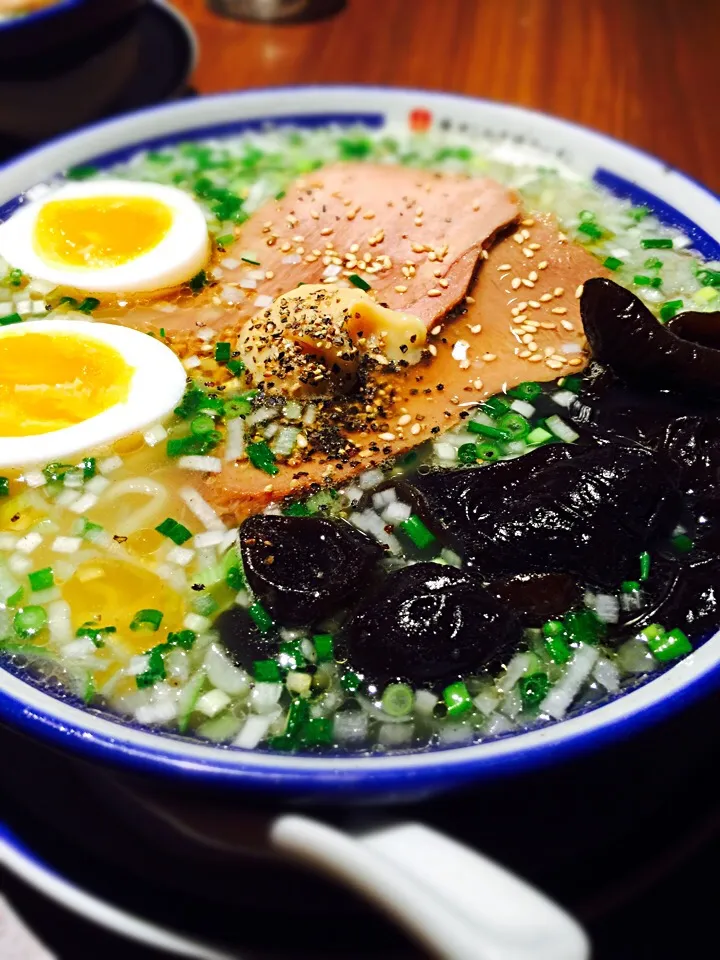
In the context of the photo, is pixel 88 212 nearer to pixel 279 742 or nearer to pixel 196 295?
pixel 196 295

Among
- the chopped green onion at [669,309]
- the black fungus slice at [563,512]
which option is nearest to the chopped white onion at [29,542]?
the black fungus slice at [563,512]

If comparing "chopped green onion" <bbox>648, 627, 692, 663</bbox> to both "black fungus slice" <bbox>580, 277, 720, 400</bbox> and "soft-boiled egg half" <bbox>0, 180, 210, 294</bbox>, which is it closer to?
"black fungus slice" <bbox>580, 277, 720, 400</bbox>

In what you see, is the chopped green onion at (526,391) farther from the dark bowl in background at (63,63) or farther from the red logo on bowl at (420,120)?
the dark bowl in background at (63,63)

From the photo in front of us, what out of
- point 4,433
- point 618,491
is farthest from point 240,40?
point 618,491

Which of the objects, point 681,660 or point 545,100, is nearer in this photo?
point 681,660

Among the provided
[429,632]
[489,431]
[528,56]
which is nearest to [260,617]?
[429,632]
